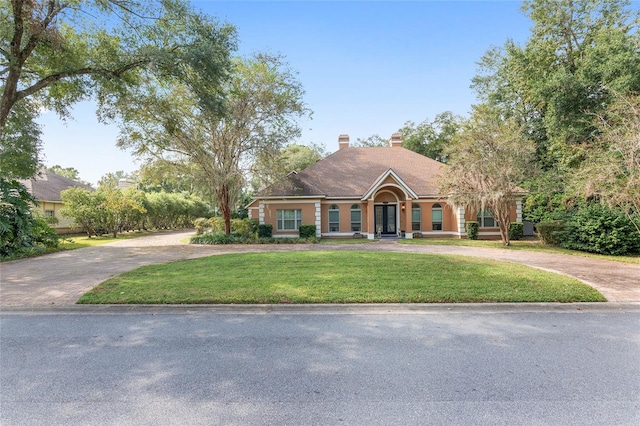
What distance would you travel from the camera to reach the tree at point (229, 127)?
1781 cm

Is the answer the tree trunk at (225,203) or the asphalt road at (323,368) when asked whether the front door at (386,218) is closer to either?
the tree trunk at (225,203)

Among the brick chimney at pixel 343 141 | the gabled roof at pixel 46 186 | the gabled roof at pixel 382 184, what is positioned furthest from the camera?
the brick chimney at pixel 343 141

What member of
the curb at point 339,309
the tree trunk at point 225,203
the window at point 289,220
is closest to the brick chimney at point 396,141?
the window at point 289,220

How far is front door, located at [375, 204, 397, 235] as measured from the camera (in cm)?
2278

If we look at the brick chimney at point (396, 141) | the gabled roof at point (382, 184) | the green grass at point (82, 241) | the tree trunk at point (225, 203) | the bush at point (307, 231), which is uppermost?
the brick chimney at point (396, 141)

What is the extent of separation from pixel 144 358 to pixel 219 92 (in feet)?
39.0

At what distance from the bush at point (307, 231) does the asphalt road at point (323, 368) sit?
1499 cm

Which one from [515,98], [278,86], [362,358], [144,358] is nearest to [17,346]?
[144,358]

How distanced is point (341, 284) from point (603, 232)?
14.0 metres

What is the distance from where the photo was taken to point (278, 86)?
18859 mm

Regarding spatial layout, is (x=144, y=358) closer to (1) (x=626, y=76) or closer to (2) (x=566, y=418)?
(2) (x=566, y=418)

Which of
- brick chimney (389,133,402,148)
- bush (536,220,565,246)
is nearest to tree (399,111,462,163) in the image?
brick chimney (389,133,402,148)

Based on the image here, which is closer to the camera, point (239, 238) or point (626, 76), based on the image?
point (626, 76)

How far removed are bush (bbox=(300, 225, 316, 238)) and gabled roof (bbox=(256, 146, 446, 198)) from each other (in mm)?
2371
